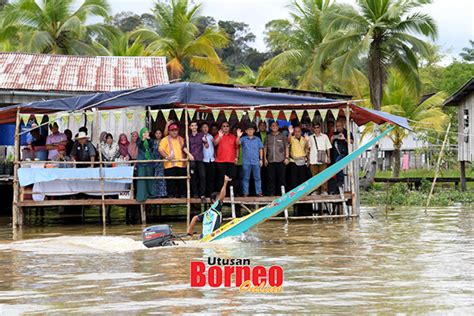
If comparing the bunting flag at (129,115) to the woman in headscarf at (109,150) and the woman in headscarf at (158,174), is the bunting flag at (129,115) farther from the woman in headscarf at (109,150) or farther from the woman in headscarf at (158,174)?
the woman in headscarf at (158,174)

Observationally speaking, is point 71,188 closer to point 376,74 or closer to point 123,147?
point 123,147

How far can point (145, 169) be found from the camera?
17641mm

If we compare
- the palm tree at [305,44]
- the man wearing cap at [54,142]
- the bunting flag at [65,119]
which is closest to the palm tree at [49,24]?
the palm tree at [305,44]

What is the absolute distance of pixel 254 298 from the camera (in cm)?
846

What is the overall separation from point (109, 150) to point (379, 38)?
17.9m

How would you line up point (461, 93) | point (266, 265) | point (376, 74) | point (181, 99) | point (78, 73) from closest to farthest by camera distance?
point (266, 265), point (181, 99), point (78, 73), point (461, 93), point (376, 74)

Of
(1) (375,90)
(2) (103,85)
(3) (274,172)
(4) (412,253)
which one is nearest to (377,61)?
(1) (375,90)

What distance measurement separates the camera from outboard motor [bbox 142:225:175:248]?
12.7 meters

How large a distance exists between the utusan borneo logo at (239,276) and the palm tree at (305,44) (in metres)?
26.2

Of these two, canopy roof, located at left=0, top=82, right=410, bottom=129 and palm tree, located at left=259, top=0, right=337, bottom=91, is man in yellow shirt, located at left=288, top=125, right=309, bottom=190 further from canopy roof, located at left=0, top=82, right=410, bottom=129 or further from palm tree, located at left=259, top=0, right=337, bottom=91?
palm tree, located at left=259, top=0, right=337, bottom=91

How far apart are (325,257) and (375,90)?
22.5 m

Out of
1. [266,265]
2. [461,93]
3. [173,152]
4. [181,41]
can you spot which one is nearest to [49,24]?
[181,41]

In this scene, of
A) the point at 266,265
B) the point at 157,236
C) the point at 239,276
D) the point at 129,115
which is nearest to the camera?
the point at 239,276

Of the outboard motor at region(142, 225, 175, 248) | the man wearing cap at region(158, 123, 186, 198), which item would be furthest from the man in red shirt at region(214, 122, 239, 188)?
the outboard motor at region(142, 225, 175, 248)
